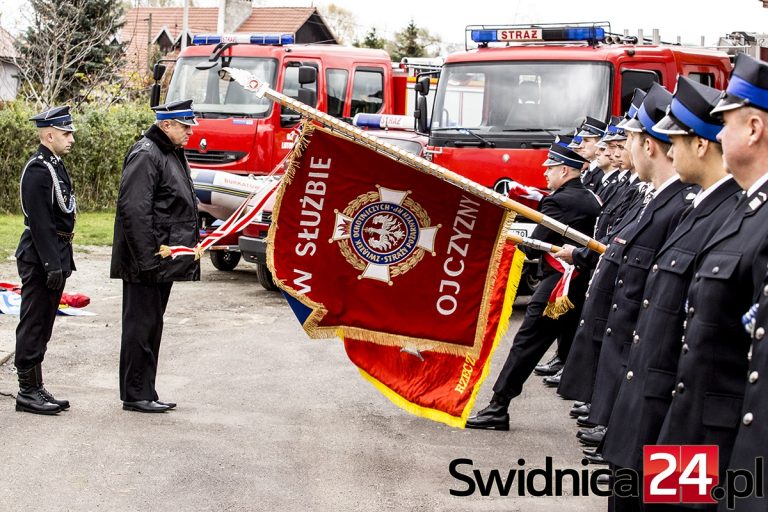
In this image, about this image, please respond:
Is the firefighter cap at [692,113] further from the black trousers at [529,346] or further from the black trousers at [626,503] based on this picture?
the black trousers at [529,346]

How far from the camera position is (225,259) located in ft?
53.5

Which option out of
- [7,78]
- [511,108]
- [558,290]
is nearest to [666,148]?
[558,290]

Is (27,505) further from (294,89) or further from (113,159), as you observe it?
(113,159)

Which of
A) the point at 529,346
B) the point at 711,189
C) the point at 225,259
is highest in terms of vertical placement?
the point at 711,189

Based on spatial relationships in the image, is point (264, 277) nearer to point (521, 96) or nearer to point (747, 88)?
point (521, 96)

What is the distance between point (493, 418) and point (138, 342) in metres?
2.52

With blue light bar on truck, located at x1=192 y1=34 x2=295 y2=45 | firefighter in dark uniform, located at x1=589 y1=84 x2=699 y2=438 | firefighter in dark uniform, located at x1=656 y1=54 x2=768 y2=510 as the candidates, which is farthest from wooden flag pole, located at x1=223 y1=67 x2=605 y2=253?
blue light bar on truck, located at x1=192 y1=34 x2=295 y2=45

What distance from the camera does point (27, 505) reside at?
564 cm

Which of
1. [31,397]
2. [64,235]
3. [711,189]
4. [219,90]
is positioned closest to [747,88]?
[711,189]

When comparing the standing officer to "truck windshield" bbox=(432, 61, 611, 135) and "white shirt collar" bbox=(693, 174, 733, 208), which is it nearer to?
"white shirt collar" bbox=(693, 174, 733, 208)

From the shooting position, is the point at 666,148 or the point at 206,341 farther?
the point at 206,341

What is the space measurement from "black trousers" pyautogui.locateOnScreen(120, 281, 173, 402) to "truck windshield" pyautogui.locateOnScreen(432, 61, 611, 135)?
5.94 metres

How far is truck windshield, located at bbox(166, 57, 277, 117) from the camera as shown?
16.4 meters

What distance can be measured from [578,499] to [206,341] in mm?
5418
